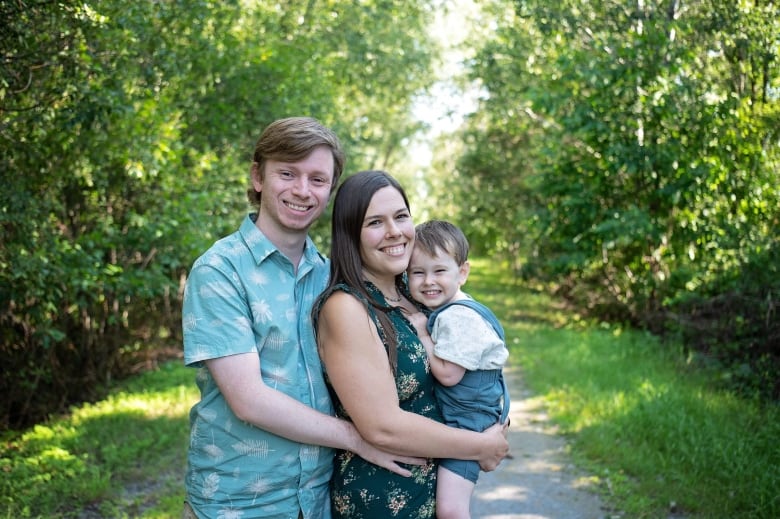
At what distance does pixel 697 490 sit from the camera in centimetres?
536

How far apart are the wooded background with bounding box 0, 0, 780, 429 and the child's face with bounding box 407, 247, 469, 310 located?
312 centimetres

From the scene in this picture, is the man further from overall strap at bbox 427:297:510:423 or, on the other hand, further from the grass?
the grass

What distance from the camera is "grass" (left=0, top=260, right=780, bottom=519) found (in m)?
5.30

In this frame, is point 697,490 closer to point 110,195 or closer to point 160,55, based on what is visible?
point 160,55

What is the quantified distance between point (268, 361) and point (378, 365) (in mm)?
366

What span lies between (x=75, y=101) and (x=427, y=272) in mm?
3586

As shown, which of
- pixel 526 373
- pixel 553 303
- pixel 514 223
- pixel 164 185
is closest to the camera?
pixel 164 185

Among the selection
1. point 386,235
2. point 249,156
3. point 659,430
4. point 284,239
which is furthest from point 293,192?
point 249,156

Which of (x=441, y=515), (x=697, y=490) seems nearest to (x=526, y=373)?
(x=697, y=490)

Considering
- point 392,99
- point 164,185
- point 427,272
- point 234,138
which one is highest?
point 392,99

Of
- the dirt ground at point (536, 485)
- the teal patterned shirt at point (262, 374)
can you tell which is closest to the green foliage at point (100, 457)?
the dirt ground at point (536, 485)

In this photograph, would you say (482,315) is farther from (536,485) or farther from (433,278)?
(536,485)

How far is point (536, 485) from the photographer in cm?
607

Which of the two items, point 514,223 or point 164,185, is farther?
point 514,223
